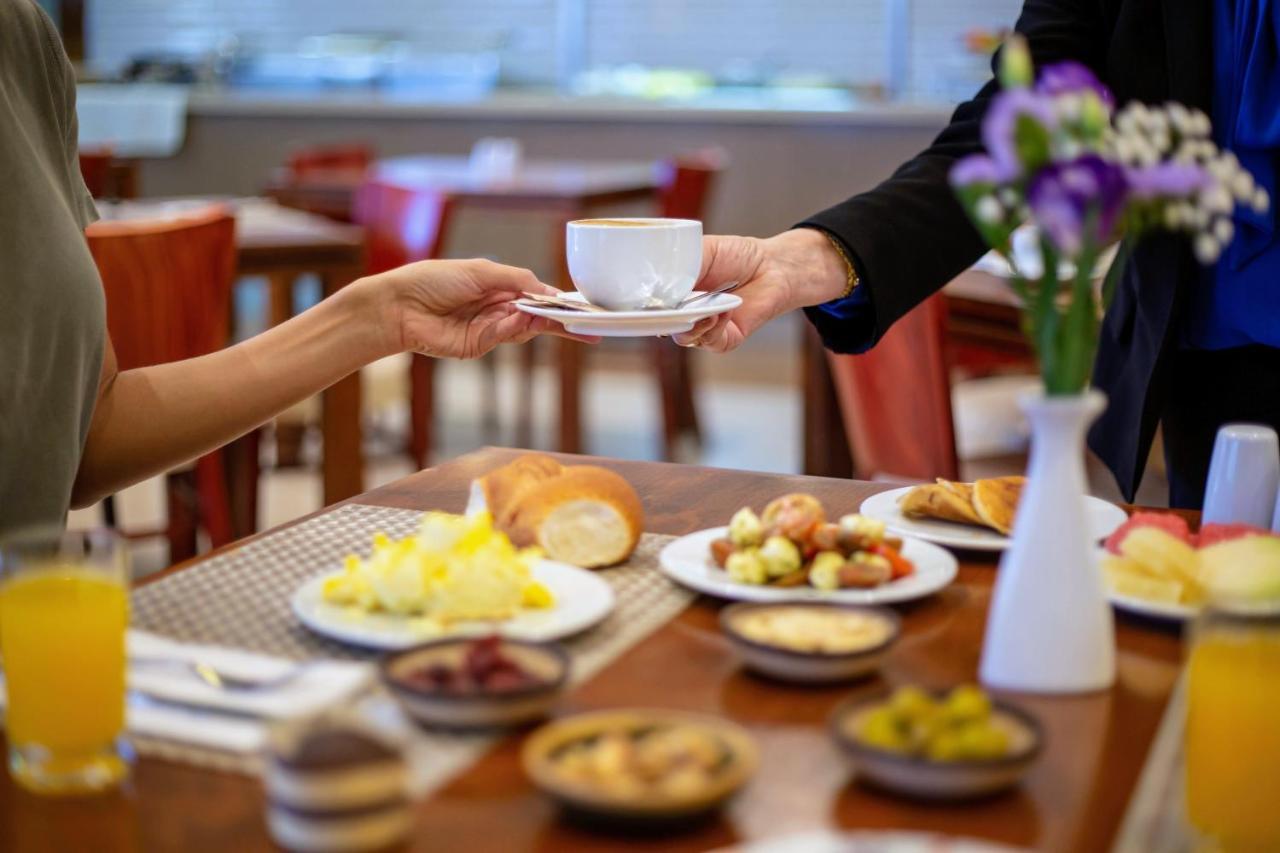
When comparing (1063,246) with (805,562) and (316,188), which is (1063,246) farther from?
(316,188)

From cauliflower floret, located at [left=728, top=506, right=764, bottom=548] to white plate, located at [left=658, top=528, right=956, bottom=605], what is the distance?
0.02 meters

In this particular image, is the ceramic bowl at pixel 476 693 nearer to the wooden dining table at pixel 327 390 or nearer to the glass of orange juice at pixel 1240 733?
the glass of orange juice at pixel 1240 733

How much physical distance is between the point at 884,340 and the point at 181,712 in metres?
1.44

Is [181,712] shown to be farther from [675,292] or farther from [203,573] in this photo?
[675,292]

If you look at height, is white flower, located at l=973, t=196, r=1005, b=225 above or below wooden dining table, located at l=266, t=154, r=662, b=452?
above

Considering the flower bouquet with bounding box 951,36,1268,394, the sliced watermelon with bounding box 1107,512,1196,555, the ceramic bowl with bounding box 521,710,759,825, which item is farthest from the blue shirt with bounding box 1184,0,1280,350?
the ceramic bowl with bounding box 521,710,759,825

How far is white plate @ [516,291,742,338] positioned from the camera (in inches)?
45.9

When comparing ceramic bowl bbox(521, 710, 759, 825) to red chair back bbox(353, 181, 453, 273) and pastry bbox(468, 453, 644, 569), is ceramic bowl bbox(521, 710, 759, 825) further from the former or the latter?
red chair back bbox(353, 181, 453, 273)

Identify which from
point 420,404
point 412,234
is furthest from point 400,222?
point 420,404

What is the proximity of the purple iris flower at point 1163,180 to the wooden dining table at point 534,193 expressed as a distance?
10.2 ft

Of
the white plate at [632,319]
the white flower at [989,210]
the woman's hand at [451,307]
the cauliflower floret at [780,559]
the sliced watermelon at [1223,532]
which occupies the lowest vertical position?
the cauliflower floret at [780,559]

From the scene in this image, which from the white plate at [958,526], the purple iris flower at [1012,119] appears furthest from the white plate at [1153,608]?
the purple iris flower at [1012,119]

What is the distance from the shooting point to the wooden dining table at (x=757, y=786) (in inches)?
27.4

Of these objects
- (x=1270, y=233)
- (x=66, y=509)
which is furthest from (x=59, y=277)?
(x=1270, y=233)
